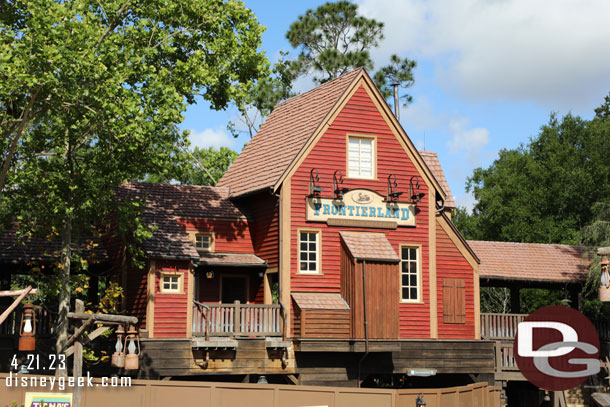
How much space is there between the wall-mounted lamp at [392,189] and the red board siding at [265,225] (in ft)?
13.3

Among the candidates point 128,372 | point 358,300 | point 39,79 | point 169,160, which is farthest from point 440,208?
point 39,79

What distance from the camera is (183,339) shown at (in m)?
24.6

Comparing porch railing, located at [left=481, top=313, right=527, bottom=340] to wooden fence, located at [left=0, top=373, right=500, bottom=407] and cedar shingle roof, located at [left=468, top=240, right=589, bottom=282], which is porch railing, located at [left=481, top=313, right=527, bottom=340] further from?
wooden fence, located at [left=0, top=373, right=500, bottom=407]

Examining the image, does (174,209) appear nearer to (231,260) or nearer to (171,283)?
(231,260)

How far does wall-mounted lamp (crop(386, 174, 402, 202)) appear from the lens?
28.5m

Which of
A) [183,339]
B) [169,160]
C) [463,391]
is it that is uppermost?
[169,160]

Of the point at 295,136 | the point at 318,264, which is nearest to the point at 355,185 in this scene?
the point at 295,136

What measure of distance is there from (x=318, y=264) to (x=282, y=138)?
17.9 feet

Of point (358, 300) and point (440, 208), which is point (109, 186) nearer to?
point (358, 300)

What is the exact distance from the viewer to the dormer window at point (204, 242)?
28.6 metres

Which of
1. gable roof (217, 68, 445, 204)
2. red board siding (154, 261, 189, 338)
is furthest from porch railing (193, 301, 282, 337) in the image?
gable roof (217, 68, 445, 204)

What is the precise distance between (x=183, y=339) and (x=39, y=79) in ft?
28.9

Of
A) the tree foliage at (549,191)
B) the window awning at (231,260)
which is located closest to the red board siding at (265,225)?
the window awning at (231,260)

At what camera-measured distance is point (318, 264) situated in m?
27.4
